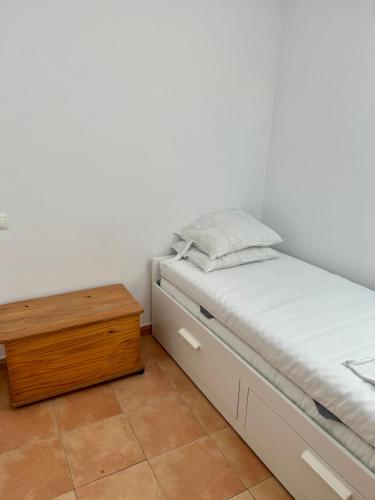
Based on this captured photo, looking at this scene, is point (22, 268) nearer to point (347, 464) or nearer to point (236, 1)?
point (347, 464)

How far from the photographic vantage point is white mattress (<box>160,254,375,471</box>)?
1099 mm

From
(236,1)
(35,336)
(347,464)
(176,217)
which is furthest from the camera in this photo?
(176,217)

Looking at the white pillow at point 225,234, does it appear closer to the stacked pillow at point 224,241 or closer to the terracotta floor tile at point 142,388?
the stacked pillow at point 224,241

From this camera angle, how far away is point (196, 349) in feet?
6.04

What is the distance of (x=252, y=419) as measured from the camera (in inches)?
58.9

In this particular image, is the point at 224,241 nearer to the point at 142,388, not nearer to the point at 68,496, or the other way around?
the point at 142,388

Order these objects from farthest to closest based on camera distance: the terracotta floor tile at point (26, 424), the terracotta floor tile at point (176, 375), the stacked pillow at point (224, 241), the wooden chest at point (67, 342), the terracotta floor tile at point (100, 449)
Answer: the stacked pillow at point (224, 241) < the terracotta floor tile at point (176, 375) < the wooden chest at point (67, 342) < the terracotta floor tile at point (26, 424) < the terracotta floor tile at point (100, 449)

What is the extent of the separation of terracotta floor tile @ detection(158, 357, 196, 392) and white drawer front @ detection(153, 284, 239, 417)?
0.04 metres

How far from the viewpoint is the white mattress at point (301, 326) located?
3.60 feet

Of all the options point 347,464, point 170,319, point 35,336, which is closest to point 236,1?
point 170,319

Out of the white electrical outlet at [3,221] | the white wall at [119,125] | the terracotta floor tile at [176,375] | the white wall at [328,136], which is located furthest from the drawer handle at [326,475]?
the white electrical outlet at [3,221]

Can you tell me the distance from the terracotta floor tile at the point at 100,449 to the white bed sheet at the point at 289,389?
633 mm

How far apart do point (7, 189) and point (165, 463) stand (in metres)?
1.53

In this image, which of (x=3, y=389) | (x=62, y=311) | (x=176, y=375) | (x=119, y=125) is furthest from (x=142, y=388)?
(x=119, y=125)
